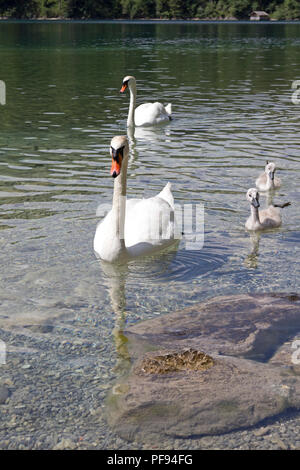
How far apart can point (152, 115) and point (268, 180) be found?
24.6ft

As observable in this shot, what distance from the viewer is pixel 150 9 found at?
15875 centimetres

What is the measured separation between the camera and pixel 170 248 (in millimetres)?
8992

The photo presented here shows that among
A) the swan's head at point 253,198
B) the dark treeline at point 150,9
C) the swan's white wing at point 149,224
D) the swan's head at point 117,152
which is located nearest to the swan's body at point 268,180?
the swan's head at point 253,198

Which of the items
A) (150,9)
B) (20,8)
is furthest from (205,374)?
(150,9)

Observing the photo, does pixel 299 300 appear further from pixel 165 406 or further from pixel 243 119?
pixel 243 119

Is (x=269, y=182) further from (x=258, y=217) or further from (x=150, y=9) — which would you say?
(x=150, y=9)

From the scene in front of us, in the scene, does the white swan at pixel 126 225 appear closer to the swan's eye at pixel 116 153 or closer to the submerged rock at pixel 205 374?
the swan's eye at pixel 116 153

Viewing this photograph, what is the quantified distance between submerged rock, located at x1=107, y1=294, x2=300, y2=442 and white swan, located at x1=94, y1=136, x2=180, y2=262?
70.1 inches

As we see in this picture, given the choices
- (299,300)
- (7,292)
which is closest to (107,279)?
(7,292)

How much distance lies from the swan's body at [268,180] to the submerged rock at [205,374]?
5.12 m

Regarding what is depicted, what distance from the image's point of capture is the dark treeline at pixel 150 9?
14938cm

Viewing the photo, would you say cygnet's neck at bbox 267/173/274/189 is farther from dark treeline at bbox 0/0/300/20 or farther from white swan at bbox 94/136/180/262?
dark treeline at bbox 0/0/300/20

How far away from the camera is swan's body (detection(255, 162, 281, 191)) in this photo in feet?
37.8
